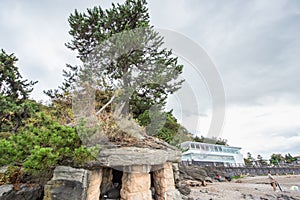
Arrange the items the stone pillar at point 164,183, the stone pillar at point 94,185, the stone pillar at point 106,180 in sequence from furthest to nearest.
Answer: the stone pillar at point 164,183 → the stone pillar at point 106,180 → the stone pillar at point 94,185

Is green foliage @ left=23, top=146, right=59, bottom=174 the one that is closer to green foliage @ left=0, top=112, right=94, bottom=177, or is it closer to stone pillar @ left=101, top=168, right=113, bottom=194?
green foliage @ left=0, top=112, right=94, bottom=177

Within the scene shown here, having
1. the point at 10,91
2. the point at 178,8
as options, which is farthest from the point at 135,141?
the point at 10,91

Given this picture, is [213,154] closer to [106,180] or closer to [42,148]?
[106,180]

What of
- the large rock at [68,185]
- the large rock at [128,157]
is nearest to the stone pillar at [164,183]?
the large rock at [128,157]

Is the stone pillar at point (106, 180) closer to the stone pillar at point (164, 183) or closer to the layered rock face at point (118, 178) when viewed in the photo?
the layered rock face at point (118, 178)

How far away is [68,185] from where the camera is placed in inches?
121

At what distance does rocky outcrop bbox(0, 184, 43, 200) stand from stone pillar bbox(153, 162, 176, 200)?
3090 mm

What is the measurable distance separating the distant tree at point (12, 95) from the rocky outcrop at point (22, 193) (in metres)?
5.03

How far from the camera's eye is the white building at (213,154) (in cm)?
2212

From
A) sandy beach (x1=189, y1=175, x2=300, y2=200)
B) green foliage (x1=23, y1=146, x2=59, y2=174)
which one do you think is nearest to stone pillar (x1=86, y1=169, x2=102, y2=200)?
green foliage (x1=23, y1=146, x2=59, y2=174)

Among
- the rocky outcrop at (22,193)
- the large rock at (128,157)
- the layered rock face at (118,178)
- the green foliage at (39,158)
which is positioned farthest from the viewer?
the large rock at (128,157)

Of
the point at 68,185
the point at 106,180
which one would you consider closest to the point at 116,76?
the point at 106,180

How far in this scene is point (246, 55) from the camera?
736 cm

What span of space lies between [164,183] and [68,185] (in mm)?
2843
